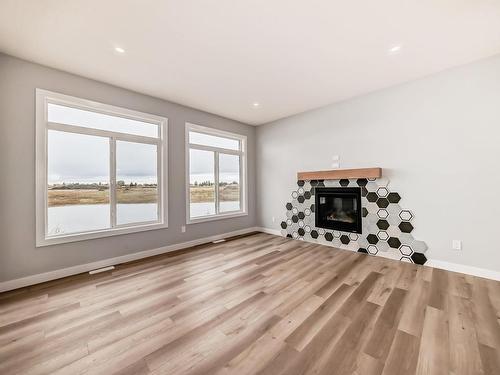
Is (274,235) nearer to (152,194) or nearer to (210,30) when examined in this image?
(152,194)

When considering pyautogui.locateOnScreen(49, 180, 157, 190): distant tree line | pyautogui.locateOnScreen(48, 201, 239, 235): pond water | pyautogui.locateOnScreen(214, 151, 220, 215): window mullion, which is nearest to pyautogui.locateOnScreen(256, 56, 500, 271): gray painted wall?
pyautogui.locateOnScreen(214, 151, 220, 215): window mullion

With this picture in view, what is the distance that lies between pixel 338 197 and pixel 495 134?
6.72 feet

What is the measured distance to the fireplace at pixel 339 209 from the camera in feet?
11.9

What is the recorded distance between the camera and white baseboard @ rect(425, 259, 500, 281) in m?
2.51

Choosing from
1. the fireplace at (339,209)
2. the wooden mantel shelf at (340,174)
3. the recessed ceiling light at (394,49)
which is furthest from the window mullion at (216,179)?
the recessed ceiling light at (394,49)

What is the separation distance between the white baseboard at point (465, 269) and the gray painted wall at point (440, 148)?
0.05m

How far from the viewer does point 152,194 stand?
364cm

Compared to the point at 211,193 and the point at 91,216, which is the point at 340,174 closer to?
the point at 211,193

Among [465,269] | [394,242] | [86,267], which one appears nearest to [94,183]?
[86,267]

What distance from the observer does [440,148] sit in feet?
9.41

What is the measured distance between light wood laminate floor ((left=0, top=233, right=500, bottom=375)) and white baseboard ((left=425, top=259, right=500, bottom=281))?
0.13m

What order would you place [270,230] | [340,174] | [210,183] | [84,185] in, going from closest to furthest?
[84,185] → [340,174] → [210,183] → [270,230]

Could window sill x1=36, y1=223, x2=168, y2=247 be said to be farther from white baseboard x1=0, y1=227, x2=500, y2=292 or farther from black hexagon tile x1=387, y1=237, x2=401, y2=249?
black hexagon tile x1=387, y1=237, x2=401, y2=249

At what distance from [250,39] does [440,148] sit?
2.84 metres
